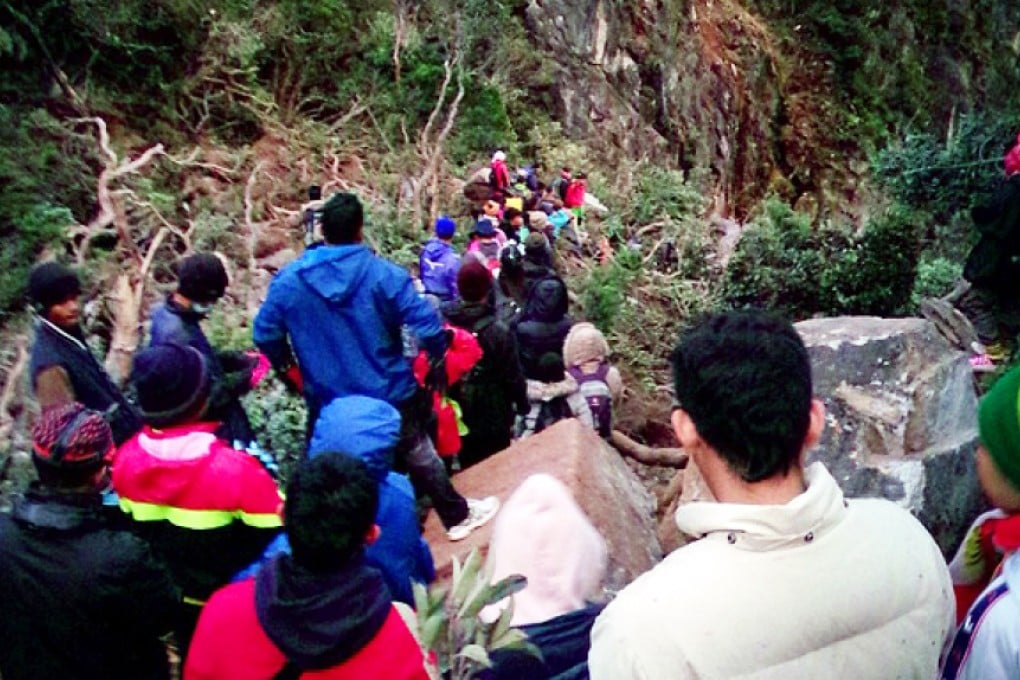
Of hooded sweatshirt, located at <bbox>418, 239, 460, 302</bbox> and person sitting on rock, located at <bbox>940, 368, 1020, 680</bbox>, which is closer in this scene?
person sitting on rock, located at <bbox>940, 368, 1020, 680</bbox>

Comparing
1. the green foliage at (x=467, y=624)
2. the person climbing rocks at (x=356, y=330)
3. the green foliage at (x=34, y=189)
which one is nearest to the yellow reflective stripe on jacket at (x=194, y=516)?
the green foliage at (x=467, y=624)

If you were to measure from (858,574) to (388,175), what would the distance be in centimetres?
981

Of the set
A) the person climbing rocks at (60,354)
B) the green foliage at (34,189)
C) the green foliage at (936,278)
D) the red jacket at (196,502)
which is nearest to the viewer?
the red jacket at (196,502)

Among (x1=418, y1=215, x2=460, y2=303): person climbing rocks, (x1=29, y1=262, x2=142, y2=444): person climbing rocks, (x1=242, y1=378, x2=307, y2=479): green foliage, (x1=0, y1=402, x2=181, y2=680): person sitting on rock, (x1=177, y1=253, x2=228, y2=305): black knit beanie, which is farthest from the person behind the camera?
(x1=418, y1=215, x2=460, y2=303): person climbing rocks

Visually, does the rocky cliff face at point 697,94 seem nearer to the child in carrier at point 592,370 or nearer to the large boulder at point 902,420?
the child in carrier at point 592,370

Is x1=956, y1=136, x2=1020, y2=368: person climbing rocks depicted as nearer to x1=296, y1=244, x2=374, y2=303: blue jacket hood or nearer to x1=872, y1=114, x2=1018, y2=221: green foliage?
x1=872, y1=114, x2=1018, y2=221: green foliage

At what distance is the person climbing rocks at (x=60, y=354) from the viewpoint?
12.5 ft

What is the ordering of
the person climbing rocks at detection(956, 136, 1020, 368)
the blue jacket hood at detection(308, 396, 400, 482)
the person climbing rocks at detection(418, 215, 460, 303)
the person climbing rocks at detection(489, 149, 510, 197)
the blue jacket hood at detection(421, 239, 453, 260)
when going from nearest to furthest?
1. the blue jacket hood at detection(308, 396, 400, 482)
2. the person climbing rocks at detection(956, 136, 1020, 368)
3. the person climbing rocks at detection(418, 215, 460, 303)
4. the blue jacket hood at detection(421, 239, 453, 260)
5. the person climbing rocks at detection(489, 149, 510, 197)

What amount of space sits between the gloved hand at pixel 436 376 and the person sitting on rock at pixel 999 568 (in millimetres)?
2653

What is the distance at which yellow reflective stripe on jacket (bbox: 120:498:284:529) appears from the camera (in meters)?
2.75

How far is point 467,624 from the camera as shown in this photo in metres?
2.27

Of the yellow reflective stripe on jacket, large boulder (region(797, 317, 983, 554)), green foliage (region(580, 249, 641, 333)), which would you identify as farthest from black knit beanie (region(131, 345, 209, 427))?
green foliage (region(580, 249, 641, 333))

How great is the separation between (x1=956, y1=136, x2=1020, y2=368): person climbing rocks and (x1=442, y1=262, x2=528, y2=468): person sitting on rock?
3.24 m

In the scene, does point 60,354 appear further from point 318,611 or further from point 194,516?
point 318,611
